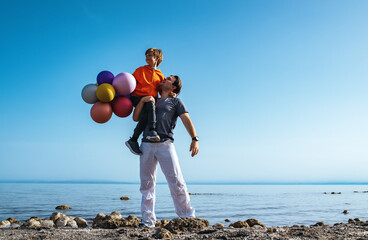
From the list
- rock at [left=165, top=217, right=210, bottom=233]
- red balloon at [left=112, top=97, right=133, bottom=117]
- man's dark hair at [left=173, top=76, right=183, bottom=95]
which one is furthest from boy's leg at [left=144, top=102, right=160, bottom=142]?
rock at [left=165, top=217, right=210, bottom=233]

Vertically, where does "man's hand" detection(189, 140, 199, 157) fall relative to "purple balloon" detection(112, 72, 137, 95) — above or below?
below

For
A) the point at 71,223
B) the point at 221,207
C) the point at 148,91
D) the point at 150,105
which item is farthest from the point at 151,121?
the point at 221,207

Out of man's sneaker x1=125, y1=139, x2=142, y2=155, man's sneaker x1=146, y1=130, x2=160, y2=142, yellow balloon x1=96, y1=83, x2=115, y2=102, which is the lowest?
man's sneaker x1=125, y1=139, x2=142, y2=155

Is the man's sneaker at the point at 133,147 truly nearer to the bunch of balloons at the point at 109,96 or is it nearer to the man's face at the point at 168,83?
the bunch of balloons at the point at 109,96

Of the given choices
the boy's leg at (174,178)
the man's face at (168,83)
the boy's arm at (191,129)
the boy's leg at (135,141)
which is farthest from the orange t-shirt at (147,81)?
the boy's leg at (174,178)

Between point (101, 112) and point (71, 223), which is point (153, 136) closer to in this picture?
point (101, 112)

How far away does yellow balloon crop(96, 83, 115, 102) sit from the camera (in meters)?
5.03

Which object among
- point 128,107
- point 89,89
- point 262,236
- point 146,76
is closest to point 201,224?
point 262,236

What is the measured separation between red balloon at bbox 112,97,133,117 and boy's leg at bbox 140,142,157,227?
0.71 m

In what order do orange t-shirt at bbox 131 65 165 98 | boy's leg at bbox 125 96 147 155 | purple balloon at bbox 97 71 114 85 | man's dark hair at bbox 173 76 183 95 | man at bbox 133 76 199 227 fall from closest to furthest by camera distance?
man at bbox 133 76 199 227 → boy's leg at bbox 125 96 147 155 → orange t-shirt at bbox 131 65 165 98 → man's dark hair at bbox 173 76 183 95 → purple balloon at bbox 97 71 114 85

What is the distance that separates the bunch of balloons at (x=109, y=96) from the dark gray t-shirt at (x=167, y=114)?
1.91 ft

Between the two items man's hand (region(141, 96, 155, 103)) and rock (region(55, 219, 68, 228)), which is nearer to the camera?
man's hand (region(141, 96, 155, 103))

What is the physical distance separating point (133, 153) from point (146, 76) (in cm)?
142

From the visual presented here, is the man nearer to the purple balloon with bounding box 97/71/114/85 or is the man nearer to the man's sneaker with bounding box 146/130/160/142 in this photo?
the man's sneaker with bounding box 146/130/160/142
